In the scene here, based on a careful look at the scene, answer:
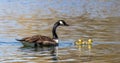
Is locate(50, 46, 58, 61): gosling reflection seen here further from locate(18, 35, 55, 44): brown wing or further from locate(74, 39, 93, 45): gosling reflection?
locate(74, 39, 93, 45): gosling reflection

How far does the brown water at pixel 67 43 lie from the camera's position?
59.7ft

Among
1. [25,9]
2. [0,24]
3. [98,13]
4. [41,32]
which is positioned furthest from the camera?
[25,9]

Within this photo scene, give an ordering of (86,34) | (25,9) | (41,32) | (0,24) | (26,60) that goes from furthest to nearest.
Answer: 1. (25,9)
2. (0,24)
3. (41,32)
4. (86,34)
5. (26,60)

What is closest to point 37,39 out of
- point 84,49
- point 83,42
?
point 83,42

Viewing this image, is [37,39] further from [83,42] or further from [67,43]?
[83,42]

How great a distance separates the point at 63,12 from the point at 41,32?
14190mm

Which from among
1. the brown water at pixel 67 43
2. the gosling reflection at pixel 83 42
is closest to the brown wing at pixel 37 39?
the brown water at pixel 67 43

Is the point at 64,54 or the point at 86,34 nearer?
the point at 64,54

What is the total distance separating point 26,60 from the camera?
58.8 feet

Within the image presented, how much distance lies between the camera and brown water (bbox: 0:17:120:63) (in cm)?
1819

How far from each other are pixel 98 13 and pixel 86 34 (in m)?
14.1

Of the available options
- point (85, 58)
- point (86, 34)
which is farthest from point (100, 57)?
point (86, 34)

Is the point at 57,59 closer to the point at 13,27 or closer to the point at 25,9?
the point at 13,27

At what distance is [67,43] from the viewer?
73.7ft
